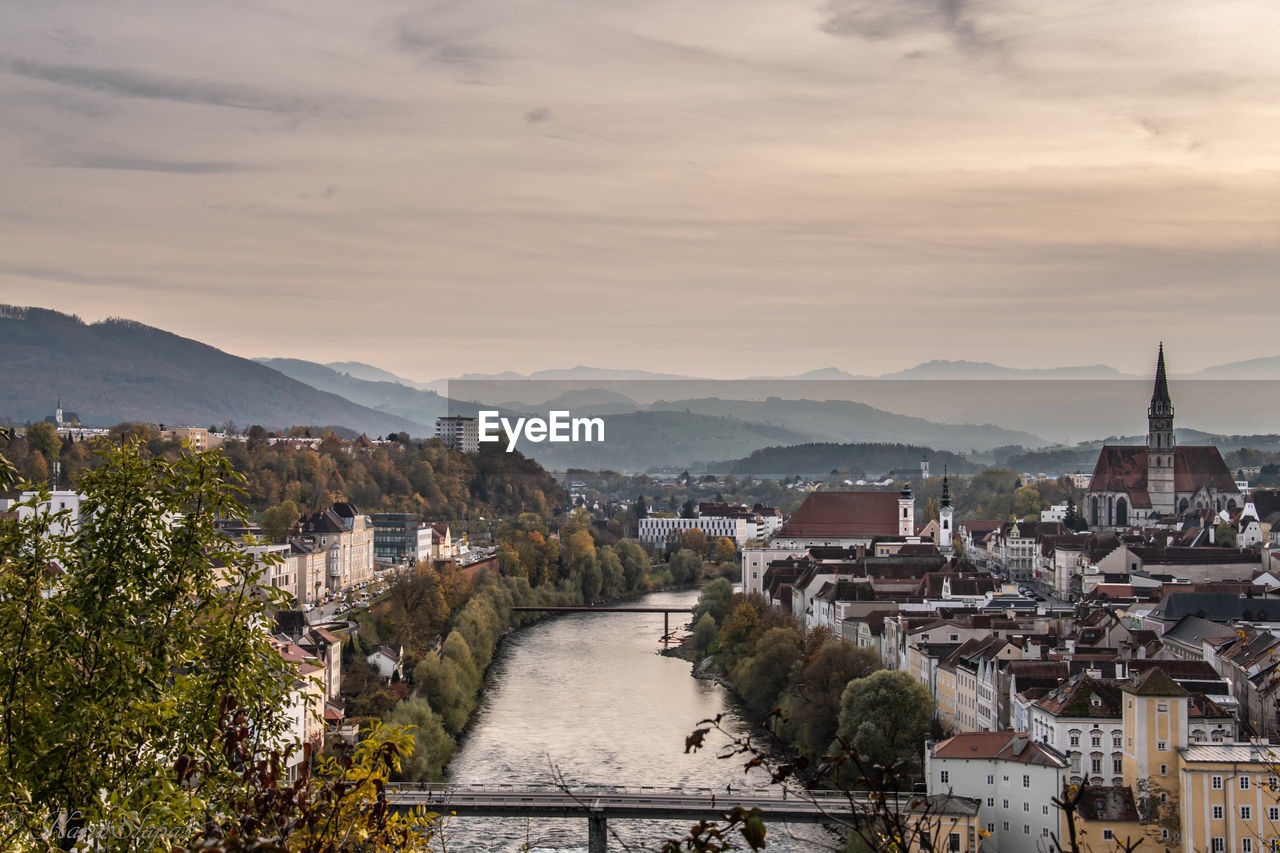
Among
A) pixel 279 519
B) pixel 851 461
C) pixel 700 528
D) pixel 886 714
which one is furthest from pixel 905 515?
pixel 851 461

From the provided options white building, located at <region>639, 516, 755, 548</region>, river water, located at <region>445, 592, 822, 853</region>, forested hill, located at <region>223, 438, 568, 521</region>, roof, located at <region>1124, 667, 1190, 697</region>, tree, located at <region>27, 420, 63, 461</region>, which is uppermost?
tree, located at <region>27, 420, 63, 461</region>

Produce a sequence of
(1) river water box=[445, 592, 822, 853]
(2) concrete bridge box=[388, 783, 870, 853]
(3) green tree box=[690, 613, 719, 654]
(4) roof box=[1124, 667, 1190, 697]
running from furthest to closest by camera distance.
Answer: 1. (3) green tree box=[690, 613, 719, 654]
2. (1) river water box=[445, 592, 822, 853]
3. (4) roof box=[1124, 667, 1190, 697]
4. (2) concrete bridge box=[388, 783, 870, 853]

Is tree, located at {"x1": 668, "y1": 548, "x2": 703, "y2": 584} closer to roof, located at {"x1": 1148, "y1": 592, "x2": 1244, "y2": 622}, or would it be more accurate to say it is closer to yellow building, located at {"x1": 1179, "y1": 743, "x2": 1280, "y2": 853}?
roof, located at {"x1": 1148, "y1": 592, "x2": 1244, "y2": 622}

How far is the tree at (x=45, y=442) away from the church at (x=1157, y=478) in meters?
32.6

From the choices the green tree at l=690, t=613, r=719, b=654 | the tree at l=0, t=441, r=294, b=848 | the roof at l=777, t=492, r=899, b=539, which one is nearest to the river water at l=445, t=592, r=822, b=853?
the green tree at l=690, t=613, r=719, b=654

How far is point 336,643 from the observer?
74.0 ft

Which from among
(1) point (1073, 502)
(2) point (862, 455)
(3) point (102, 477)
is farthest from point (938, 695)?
(2) point (862, 455)

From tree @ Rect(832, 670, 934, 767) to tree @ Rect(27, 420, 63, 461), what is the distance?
95.7ft

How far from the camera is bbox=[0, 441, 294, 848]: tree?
4359mm

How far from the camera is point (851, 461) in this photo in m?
109

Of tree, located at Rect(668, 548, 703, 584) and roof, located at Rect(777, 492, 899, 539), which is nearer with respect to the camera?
tree, located at Rect(668, 548, 703, 584)

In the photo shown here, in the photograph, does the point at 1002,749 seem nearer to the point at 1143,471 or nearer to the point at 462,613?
the point at 462,613

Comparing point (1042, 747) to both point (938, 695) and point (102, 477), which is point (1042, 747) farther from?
point (102, 477)

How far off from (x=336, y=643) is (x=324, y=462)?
2735 cm
